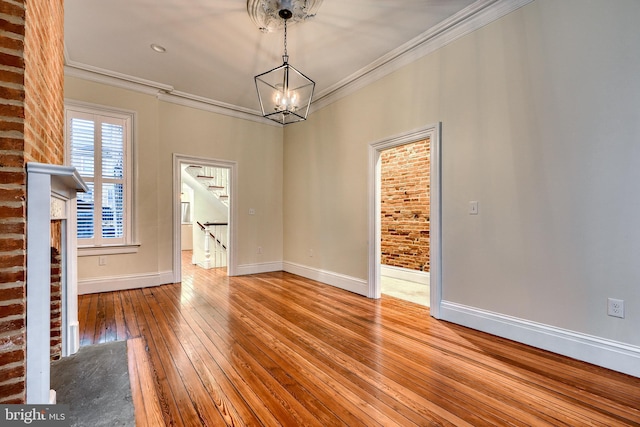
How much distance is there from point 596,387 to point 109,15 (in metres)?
5.06

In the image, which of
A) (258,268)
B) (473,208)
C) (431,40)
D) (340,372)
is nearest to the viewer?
(340,372)

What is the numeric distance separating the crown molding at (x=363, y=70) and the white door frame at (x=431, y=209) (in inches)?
35.4

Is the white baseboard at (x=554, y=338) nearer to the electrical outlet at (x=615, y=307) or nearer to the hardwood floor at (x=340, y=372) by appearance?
the hardwood floor at (x=340, y=372)

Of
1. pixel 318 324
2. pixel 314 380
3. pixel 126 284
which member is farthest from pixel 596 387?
pixel 126 284

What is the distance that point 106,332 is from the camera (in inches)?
109

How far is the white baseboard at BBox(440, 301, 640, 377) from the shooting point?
2.04 m

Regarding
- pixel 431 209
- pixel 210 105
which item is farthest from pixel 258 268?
pixel 431 209

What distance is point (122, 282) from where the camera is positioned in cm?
424

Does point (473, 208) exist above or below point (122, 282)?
above

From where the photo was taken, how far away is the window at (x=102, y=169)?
393 cm

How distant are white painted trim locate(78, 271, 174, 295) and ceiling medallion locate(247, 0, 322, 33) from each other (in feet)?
12.5

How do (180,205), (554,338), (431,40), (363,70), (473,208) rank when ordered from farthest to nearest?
(180,205) → (363,70) → (431,40) → (473,208) → (554,338)

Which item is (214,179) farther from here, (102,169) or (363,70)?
(363,70)

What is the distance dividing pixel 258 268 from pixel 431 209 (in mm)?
3505
